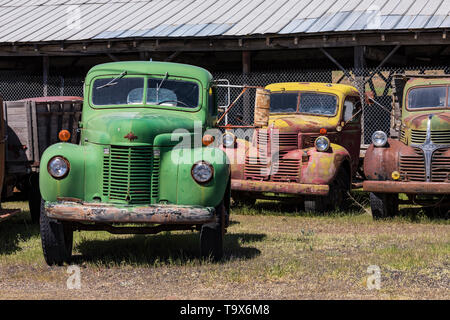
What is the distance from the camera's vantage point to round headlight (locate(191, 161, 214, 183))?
25.6ft

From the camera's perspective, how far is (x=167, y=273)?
25.1ft

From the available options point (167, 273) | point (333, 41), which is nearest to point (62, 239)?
point (167, 273)

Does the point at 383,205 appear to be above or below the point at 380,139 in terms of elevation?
below

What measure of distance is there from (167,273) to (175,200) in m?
0.71

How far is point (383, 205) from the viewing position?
38.2 feet

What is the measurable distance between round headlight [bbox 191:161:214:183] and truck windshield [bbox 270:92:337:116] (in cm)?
564

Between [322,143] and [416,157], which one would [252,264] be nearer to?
[416,157]

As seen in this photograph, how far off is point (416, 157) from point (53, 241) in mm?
5563

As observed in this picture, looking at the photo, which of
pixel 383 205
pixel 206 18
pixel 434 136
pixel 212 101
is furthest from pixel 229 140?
pixel 206 18

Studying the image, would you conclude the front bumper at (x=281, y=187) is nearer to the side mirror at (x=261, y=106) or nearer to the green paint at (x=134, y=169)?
the side mirror at (x=261, y=106)

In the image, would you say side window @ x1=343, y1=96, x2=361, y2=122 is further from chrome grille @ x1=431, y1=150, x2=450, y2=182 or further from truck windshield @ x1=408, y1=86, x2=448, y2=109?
chrome grille @ x1=431, y1=150, x2=450, y2=182

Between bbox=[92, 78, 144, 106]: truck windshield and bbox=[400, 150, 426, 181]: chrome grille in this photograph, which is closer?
bbox=[92, 78, 144, 106]: truck windshield

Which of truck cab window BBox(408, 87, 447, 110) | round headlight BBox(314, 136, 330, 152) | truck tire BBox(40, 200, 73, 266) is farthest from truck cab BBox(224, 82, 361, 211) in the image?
truck tire BBox(40, 200, 73, 266)

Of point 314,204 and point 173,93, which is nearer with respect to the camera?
point 173,93
